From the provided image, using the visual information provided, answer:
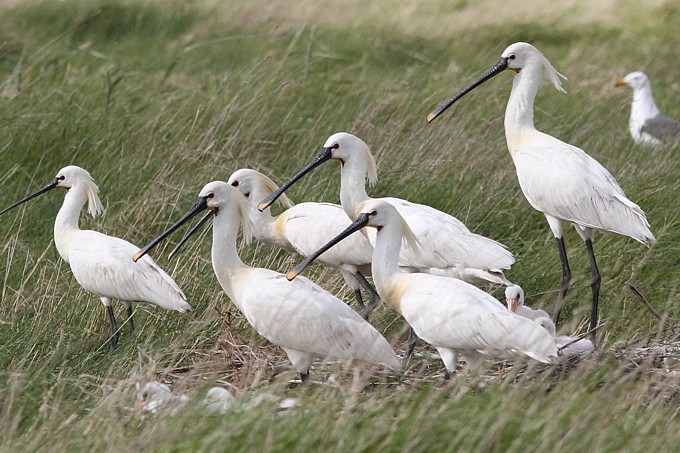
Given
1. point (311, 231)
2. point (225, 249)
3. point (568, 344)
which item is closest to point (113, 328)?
point (225, 249)

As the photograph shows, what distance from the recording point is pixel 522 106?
702cm

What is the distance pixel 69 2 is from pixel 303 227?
322 inches

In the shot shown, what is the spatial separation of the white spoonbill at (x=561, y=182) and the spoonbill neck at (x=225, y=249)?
1.64m

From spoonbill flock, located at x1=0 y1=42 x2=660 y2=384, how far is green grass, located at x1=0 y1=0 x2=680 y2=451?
0.17 m

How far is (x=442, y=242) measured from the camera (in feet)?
21.1

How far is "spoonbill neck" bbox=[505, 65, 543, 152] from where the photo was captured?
698 cm

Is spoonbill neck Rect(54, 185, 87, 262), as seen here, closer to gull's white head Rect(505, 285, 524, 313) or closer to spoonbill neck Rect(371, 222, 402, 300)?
spoonbill neck Rect(371, 222, 402, 300)

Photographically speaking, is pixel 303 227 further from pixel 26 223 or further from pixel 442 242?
pixel 26 223

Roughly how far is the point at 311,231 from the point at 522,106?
131 cm

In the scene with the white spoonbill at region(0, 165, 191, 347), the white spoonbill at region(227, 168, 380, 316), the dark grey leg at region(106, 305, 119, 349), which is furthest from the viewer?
the white spoonbill at region(227, 168, 380, 316)

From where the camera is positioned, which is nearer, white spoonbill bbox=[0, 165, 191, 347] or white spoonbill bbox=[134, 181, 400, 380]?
white spoonbill bbox=[134, 181, 400, 380]

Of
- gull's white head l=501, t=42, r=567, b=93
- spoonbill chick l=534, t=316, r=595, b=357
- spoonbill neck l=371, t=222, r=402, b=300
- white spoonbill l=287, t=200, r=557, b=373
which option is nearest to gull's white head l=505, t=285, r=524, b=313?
spoonbill chick l=534, t=316, r=595, b=357

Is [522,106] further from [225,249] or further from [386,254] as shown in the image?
[225,249]

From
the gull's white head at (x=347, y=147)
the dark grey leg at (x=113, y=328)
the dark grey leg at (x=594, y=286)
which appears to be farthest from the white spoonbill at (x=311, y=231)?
the dark grey leg at (x=594, y=286)
